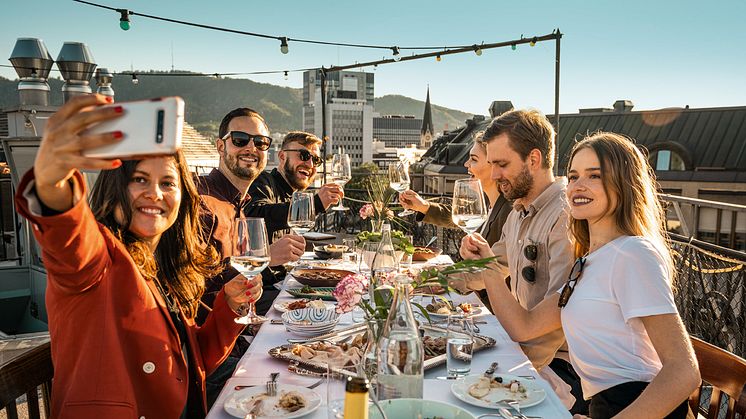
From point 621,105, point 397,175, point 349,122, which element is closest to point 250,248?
point 397,175

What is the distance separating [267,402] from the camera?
157cm

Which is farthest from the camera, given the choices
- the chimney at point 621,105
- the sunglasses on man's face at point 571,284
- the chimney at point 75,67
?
the chimney at point 621,105

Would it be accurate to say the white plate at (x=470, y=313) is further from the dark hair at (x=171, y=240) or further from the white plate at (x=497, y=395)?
the dark hair at (x=171, y=240)

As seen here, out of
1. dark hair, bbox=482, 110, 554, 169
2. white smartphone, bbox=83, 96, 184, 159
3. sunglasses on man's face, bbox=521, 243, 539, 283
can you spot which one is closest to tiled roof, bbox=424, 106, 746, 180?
dark hair, bbox=482, 110, 554, 169

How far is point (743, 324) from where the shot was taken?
3.94 m

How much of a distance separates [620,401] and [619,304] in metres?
0.31

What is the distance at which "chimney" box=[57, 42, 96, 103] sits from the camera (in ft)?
20.2

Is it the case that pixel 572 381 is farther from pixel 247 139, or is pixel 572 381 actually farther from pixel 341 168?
pixel 341 168

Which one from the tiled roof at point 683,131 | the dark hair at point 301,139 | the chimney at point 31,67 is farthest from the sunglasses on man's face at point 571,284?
the tiled roof at point 683,131

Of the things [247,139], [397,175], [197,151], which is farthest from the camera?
[197,151]

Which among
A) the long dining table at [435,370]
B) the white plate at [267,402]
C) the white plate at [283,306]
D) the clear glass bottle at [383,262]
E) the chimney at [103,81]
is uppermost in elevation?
the chimney at [103,81]

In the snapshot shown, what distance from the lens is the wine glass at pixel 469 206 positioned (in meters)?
2.59

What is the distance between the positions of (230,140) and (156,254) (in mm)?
2194

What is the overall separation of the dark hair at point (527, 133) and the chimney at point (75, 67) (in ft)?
16.0
